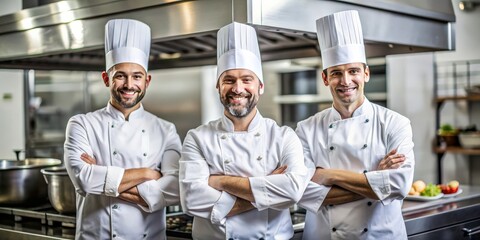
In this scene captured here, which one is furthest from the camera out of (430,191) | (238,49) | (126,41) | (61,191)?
(430,191)

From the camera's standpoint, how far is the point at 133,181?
7.52 ft

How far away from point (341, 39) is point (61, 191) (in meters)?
1.49

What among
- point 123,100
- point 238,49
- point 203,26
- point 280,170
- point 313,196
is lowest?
point 313,196

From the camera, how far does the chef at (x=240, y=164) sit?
82.4 inches

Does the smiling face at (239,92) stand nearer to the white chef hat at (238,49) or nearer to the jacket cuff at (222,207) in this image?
the white chef hat at (238,49)

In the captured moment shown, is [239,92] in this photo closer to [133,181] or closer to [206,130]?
[206,130]

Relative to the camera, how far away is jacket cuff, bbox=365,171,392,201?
7.00ft

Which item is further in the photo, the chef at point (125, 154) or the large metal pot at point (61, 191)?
the large metal pot at point (61, 191)

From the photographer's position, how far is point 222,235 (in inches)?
85.6

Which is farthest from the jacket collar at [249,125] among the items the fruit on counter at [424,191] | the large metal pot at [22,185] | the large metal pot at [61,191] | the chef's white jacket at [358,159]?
the large metal pot at [22,185]

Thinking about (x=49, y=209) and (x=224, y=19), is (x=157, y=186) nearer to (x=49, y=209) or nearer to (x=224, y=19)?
(x=224, y=19)

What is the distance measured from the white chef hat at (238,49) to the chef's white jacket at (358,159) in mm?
397

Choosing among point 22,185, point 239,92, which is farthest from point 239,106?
point 22,185

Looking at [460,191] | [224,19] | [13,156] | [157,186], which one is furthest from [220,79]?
[13,156]
